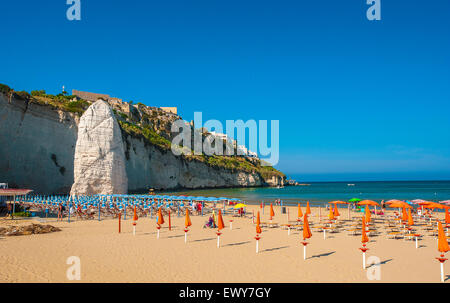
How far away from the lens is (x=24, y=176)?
39.8 metres

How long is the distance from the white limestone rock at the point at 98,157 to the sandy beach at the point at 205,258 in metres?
19.0

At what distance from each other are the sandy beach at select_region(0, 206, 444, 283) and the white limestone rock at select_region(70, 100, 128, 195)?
748 inches

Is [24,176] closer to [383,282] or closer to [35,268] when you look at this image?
[35,268]

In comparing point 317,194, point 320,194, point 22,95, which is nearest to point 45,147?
point 22,95

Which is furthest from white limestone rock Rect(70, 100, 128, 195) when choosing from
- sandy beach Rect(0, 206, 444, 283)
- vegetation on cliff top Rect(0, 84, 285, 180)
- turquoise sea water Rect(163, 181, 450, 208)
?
turquoise sea water Rect(163, 181, 450, 208)

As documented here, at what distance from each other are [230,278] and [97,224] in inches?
573

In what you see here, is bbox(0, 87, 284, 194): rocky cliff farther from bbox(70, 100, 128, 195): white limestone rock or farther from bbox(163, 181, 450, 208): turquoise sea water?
bbox(163, 181, 450, 208): turquoise sea water

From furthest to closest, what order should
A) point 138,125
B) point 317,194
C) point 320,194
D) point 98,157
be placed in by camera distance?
point 138,125 → point 317,194 → point 320,194 → point 98,157

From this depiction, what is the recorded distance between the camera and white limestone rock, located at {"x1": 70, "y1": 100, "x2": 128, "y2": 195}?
114ft

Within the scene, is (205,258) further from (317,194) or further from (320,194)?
(320,194)

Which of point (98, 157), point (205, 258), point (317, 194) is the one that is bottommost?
point (317, 194)

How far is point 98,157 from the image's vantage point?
35.3 m

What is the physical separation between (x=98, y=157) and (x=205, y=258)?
91.3ft
